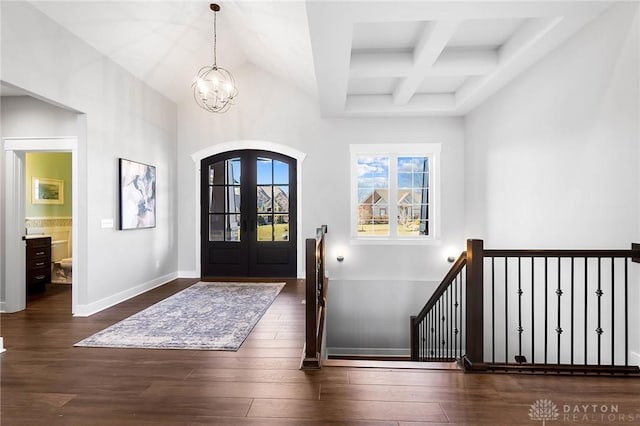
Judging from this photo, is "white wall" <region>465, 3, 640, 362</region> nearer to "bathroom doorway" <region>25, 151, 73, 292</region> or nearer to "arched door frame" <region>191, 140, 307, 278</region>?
"arched door frame" <region>191, 140, 307, 278</region>

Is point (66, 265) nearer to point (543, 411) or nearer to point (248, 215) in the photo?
point (248, 215)

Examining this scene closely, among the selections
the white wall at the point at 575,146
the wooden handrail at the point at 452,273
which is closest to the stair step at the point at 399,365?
the wooden handrail at the point at 452,273

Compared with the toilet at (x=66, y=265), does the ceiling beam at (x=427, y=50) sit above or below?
above

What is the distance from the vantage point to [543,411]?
2033 millimetres

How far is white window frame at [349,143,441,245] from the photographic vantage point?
5957mm

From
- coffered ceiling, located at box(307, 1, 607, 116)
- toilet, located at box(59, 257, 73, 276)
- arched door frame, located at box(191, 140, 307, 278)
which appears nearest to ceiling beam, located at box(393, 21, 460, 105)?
coffered ceiling, located at box(307, 1, 607, 116)

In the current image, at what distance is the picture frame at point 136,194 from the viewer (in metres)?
4.53

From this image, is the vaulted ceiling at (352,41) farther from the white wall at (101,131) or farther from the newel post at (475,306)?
the newel post at (475,306)

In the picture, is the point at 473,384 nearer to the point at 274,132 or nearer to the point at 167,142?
the point at 274,132

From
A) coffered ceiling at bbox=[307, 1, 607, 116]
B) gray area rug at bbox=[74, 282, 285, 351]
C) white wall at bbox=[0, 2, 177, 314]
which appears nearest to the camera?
coffered ceiling at bbox=[307, 1, 607, 116]

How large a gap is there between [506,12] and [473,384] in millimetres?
2969

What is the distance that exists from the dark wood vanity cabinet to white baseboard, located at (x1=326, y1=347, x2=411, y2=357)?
16.0 ft

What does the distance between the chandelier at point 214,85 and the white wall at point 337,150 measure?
0.32 m

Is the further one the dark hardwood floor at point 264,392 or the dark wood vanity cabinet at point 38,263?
the dark wood vanity cabinet at point 38,263
